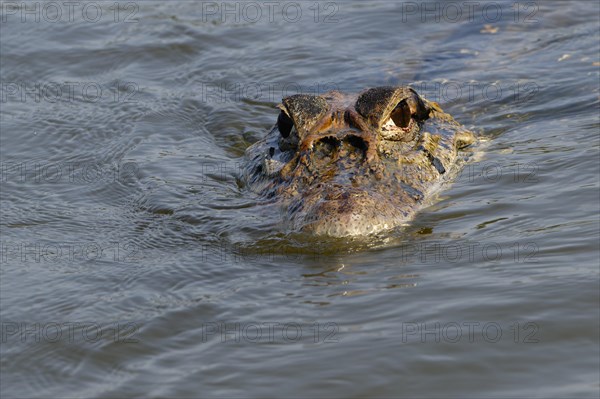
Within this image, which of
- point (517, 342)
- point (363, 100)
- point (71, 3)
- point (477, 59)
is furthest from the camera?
point (71, 3)

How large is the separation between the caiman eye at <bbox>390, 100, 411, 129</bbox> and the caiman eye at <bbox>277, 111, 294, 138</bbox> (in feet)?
2.47

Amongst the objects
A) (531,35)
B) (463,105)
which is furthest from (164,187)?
(531,35)

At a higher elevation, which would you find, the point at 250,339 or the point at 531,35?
the point at 531,35

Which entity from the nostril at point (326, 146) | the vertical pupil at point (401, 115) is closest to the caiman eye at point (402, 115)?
the vertical pupil at point (401, 115)

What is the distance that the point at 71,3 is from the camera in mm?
12602

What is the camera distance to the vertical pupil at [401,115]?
7.11 m

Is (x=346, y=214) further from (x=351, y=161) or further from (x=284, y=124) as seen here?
(x=284, y=124)

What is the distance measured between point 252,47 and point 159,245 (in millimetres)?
5575

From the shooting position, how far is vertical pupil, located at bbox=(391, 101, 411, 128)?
23.3 ft

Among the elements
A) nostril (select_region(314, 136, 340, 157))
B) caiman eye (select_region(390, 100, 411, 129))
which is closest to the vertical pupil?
caiman eye (select_region(390, 100, 411, 129))

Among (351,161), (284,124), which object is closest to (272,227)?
(351,161)

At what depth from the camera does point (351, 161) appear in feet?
21.4

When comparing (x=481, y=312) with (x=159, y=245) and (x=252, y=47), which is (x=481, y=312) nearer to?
(x=159, y=245)

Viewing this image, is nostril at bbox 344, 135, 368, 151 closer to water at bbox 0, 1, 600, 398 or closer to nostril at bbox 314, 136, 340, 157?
Result: nostril at bbox 314, 136, 340, 157
